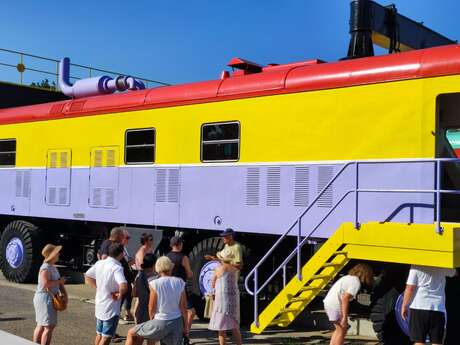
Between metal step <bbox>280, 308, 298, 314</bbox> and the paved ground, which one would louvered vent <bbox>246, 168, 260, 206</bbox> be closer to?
metal step <bbox>280, 308, 298, 314</bbox>

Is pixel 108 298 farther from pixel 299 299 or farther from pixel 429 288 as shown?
pixel 429 288

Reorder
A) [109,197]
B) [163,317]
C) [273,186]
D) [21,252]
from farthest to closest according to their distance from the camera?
[21,252], [109,197], [273,186], [163,317]

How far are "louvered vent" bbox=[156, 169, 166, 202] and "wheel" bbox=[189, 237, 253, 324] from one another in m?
1.08

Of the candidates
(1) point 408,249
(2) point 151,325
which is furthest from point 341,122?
(2) point 151,325

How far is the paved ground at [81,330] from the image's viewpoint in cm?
810

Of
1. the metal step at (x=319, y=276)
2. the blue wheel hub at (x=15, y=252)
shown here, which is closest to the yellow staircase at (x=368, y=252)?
the metal step at (x=319, y=276)

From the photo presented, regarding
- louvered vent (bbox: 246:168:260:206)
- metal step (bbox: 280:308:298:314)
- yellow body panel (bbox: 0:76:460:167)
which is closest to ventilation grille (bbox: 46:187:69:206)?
yellow body panel (bbox: 0:76:460:167)

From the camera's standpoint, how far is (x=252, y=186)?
343 inches

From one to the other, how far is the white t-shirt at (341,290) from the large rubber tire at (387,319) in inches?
26.7

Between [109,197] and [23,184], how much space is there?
10.2ft

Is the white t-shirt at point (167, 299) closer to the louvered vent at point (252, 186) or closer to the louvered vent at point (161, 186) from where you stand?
the louvered vent at point (252, 186)

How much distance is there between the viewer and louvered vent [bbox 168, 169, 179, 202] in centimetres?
973

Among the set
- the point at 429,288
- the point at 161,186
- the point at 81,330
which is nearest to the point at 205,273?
the point at 161,186

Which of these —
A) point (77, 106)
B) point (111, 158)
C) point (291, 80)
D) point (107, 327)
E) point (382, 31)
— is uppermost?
point (382, 31)
